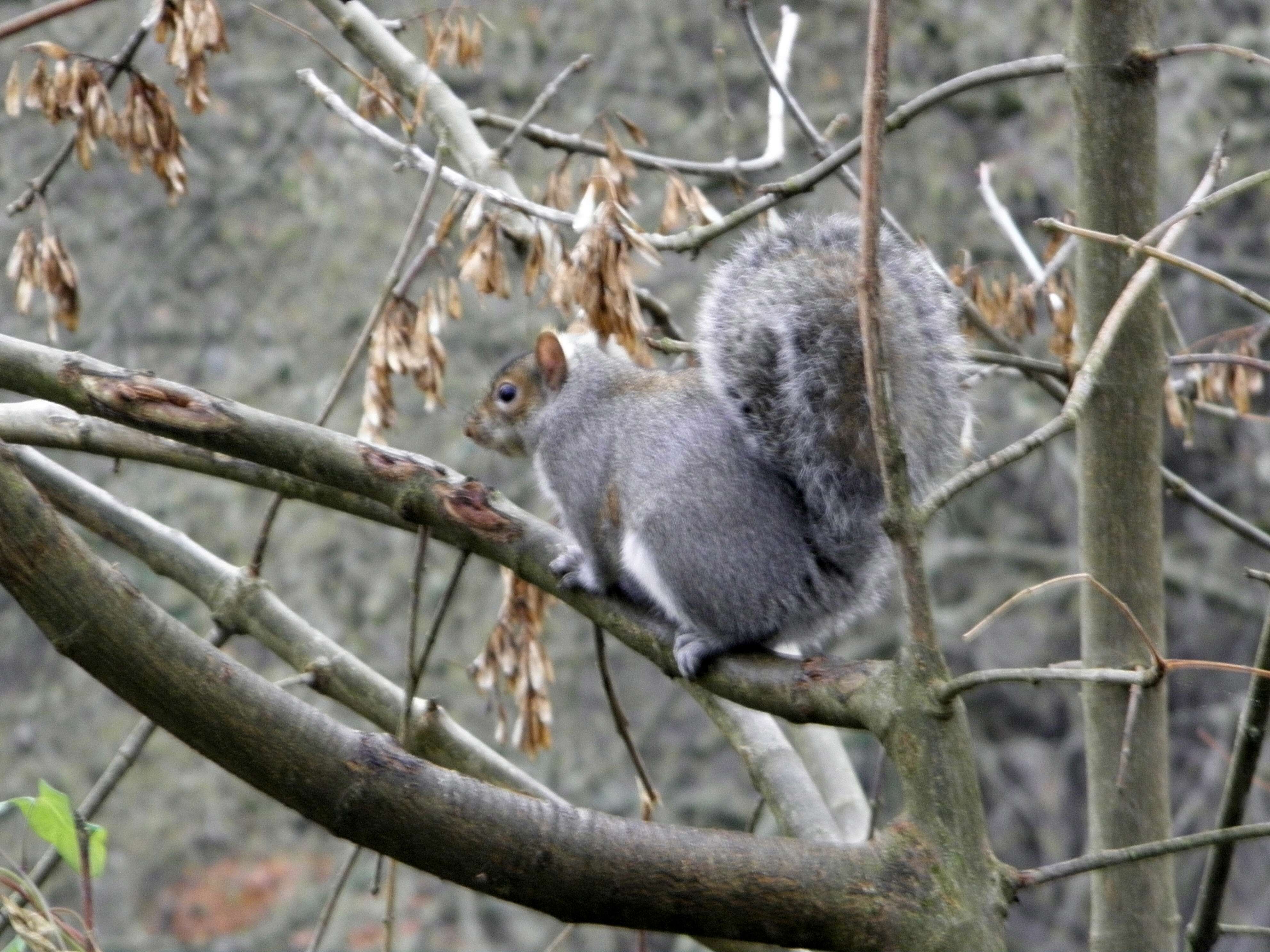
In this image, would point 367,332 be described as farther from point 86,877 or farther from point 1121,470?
point 1121,470

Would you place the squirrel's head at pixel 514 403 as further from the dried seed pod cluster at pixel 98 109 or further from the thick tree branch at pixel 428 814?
the thick tree branch at pixel 428 814

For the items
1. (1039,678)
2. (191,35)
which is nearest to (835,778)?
(1039,678)

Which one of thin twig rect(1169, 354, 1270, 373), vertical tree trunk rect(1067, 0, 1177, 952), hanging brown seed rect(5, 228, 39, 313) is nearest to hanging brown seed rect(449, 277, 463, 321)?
hanging brown seed rect(5, 228, 39, 313)

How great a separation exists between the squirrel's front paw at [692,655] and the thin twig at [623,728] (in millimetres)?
98

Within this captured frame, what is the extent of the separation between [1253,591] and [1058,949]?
1216 mm

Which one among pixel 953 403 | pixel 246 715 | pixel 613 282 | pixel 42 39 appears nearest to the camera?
pixel 246 715

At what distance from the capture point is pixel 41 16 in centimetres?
114

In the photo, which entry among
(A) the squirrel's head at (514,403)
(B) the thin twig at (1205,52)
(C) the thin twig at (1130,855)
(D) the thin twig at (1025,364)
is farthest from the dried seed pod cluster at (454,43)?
(C) the thin twig at (1130,855)

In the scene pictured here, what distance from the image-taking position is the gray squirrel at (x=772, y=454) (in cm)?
183

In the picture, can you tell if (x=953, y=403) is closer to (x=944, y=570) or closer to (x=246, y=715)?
(x=246, y=715)

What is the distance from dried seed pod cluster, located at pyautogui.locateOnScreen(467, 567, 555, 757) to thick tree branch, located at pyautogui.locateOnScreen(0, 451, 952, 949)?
0.87 meters

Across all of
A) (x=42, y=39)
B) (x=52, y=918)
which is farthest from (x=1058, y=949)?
(x=42, y=39)

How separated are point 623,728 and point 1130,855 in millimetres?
790

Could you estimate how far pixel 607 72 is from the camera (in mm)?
4781
